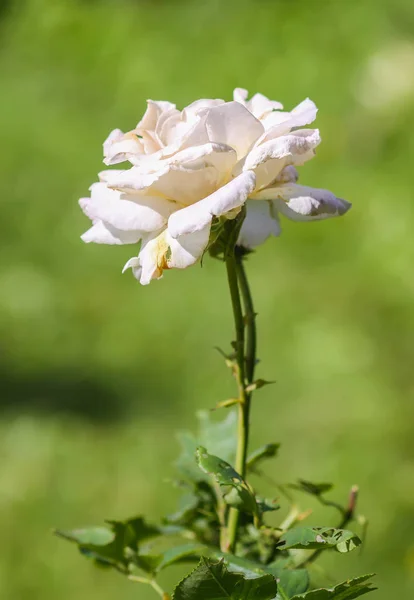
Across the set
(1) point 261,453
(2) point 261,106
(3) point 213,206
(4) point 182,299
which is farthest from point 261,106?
(4) point 182,299

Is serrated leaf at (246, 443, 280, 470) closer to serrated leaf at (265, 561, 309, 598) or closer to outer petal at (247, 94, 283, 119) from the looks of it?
serrated leaf at (265, 561, 309, 598)

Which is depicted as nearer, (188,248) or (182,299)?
(188,248)

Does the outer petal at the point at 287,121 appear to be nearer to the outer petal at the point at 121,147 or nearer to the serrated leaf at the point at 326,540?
the outer petal at the point at 121,147

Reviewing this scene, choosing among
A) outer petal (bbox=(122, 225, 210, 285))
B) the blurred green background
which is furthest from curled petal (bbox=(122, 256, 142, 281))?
the blurred green background

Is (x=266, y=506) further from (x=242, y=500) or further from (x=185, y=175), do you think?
(x=185, y=175)

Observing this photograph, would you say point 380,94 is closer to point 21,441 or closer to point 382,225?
point 382,225

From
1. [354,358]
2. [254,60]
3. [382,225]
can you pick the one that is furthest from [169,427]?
[254,60]
